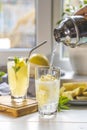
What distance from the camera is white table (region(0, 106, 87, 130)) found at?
3.18ft

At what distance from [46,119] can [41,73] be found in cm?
15

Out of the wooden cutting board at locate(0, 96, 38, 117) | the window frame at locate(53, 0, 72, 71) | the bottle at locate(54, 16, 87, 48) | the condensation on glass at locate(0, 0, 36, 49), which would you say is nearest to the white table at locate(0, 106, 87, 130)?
the wooden cutting board at locate(0, 96, 38, 117)

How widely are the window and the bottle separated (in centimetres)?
62

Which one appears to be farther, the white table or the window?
the window

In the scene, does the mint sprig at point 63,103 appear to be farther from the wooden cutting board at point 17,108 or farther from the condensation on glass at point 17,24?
the condensation on glass at point 17,24

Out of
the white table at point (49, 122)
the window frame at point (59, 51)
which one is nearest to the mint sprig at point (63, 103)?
the white table at point (49, 122)

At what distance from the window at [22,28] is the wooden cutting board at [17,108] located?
68 cm

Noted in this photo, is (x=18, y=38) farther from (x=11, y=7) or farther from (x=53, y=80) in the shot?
(x=53, y=80)

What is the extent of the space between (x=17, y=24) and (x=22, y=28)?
36 millimetres

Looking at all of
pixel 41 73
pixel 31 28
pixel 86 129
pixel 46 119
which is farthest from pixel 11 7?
pixel 86 129

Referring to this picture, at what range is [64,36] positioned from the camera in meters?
1.15

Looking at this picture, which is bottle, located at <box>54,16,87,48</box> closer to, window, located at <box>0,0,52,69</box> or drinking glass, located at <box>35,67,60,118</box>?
drinking glass, located at <box>35,67,60,118</box>

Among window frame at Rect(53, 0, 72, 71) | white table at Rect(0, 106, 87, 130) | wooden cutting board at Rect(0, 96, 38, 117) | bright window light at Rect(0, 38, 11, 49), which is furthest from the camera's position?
bright window light at Rect(0, 38, 11, 49)

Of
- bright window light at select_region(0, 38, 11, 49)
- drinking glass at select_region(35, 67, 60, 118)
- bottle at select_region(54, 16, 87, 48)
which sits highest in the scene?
bottle at select_region(54, 16, 87, 48)
